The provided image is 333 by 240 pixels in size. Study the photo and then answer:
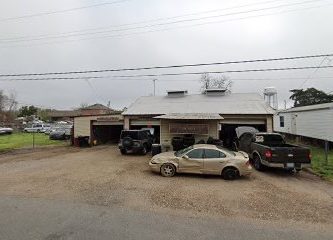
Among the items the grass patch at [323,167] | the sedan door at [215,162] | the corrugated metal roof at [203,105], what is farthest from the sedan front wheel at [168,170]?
the corrugated metal roof at [203,105]

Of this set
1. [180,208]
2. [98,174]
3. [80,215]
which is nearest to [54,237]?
[80,215]

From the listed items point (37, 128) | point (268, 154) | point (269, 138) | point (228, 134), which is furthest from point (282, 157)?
point (37, 128)

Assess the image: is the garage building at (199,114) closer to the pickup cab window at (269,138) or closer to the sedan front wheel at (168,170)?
the pickup cab window at (269,138)

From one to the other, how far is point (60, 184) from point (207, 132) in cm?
1245

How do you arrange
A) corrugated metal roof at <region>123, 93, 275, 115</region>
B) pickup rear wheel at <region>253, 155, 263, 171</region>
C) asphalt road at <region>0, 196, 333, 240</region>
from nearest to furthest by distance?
1. asphalt road at <region>0, 196, 333, 240</region>
2. pickup rear wheel at <region>253, 155, 263, 171</region>
3. corrugated metal roof at <region>123, 93, 275, 115</region>

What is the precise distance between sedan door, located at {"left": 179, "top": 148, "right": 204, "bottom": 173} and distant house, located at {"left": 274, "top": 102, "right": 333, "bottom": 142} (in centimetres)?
1325

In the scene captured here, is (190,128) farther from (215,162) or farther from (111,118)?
(111,118)

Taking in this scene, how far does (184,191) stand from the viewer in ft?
39.2

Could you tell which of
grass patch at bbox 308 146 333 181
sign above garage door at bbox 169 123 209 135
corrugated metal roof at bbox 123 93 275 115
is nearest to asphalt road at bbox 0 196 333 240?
grass patch at bbox 308 146 333 181

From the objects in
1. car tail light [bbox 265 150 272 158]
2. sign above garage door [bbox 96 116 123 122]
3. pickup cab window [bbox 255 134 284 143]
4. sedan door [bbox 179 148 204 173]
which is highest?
sign above garage door [bbox 96 116 123 122]

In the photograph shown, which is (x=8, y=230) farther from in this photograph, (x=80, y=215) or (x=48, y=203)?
(x=48, y=203)

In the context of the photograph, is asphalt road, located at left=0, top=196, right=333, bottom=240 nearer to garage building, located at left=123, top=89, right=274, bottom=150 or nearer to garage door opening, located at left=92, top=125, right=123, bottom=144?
garage building, located at left=123, top=89, right=274, bottom=150

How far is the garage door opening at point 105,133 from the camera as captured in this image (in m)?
32.6

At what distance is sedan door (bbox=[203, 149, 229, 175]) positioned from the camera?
→ 14.4 metres
